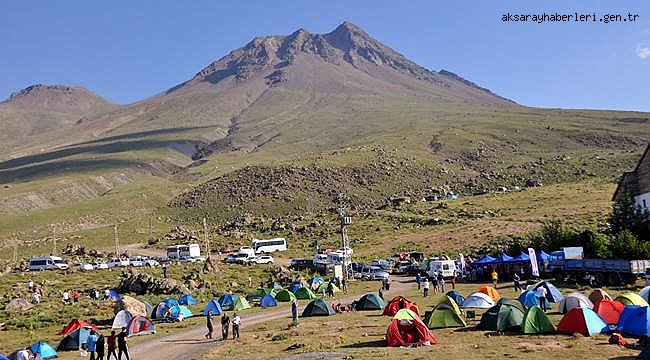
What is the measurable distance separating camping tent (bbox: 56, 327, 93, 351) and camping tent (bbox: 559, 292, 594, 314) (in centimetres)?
2196

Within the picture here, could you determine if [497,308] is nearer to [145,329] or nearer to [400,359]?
[400,359]

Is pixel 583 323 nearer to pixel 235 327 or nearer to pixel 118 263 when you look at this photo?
pixel 235 327

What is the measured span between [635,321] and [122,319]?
25.6 m

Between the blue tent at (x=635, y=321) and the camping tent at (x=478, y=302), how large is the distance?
32.4 ft

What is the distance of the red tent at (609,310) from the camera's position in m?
23.1

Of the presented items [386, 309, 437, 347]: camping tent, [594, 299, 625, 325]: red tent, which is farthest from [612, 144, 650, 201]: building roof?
[386, 309, 437, 347]: camping tent

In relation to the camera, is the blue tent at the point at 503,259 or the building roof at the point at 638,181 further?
the building roof at the point at 638,181

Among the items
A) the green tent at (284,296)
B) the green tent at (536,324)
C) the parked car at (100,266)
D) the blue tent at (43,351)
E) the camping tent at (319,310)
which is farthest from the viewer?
the parked car at (100,266)

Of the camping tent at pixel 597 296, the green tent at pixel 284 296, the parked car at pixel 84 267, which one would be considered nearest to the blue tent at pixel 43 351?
the green tent at pixel 284 296

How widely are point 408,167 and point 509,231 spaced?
65.0m

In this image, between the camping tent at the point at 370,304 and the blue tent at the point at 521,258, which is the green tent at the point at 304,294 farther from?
the blue tent at the point at 521,258

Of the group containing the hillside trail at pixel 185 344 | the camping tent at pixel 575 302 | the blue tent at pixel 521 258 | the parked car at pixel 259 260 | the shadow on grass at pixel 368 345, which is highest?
the parked car at pixel 259 260

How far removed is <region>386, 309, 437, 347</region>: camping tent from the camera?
74.0 ft

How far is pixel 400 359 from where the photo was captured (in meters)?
20.0
